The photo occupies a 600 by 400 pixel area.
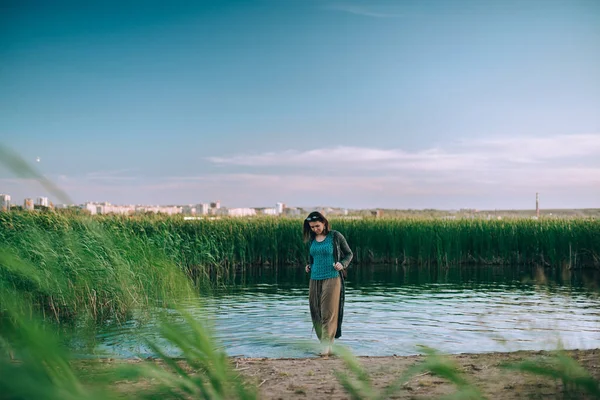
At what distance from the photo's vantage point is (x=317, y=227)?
891cm

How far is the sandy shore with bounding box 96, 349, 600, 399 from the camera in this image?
19.3ft

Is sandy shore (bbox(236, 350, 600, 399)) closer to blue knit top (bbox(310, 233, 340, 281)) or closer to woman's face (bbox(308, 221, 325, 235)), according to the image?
blue knit top (bbox(310, 233, 340, 281))

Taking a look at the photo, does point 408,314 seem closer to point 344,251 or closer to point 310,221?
point 344,251

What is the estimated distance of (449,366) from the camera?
204 cm

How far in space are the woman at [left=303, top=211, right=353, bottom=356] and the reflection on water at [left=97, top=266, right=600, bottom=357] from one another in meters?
0.71

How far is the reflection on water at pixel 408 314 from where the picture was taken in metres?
9.88

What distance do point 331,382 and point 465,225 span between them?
875 inches

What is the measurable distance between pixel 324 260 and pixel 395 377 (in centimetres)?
264

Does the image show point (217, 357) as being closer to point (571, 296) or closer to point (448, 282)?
point (571, 296)

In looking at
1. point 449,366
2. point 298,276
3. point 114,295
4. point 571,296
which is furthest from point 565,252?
point 449,366

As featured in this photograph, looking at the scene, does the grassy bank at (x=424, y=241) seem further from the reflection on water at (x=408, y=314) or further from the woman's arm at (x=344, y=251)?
the woman's arm at (x=344, y=251)

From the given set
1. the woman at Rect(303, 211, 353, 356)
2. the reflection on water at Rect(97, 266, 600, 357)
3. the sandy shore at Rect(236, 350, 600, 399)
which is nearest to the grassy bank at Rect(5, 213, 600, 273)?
the reflection on water at Rect(97, 266, 600, 357)

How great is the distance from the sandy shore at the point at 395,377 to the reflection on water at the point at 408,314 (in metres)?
0.40

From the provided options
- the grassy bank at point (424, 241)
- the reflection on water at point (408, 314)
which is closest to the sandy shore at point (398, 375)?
the reflection on water at point (408, 314)
